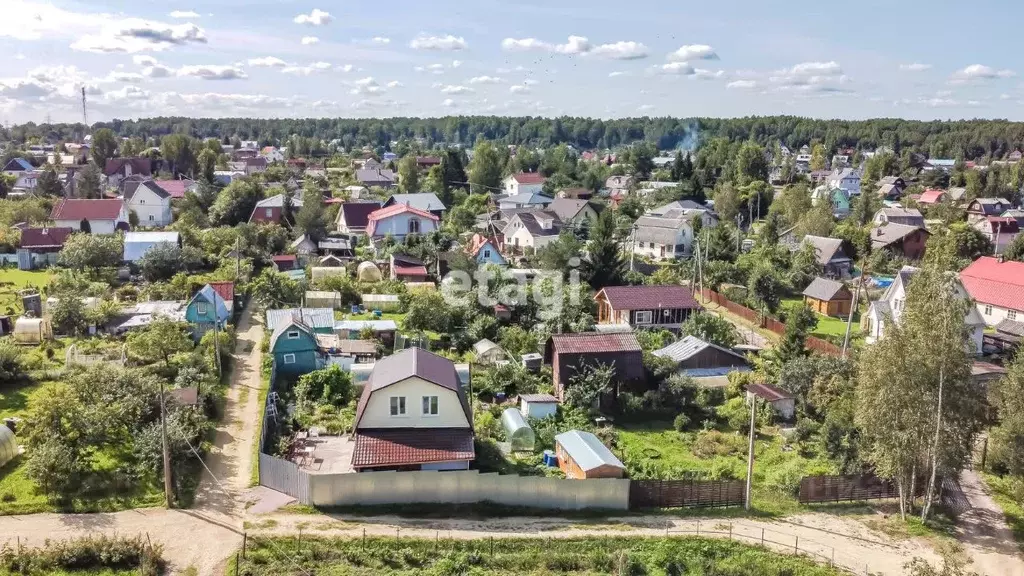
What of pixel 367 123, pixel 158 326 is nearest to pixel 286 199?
pixel 158 326

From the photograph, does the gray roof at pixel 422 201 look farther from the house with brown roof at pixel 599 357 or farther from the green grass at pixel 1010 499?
the green grass at pixel 1010 499

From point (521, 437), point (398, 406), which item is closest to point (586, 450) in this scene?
point (521, 437)

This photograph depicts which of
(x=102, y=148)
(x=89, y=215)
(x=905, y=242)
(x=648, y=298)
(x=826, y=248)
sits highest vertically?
(x=102, y=148)

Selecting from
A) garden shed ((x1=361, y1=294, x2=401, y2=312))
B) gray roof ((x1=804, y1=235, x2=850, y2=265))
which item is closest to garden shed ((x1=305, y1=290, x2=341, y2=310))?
garden shed ((x1=361, y1=294, x2=401, y2=312))

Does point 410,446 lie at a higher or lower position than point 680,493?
higher

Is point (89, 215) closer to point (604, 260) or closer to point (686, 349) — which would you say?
point (604, 260)

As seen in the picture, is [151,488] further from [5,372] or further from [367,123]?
[367,123]
